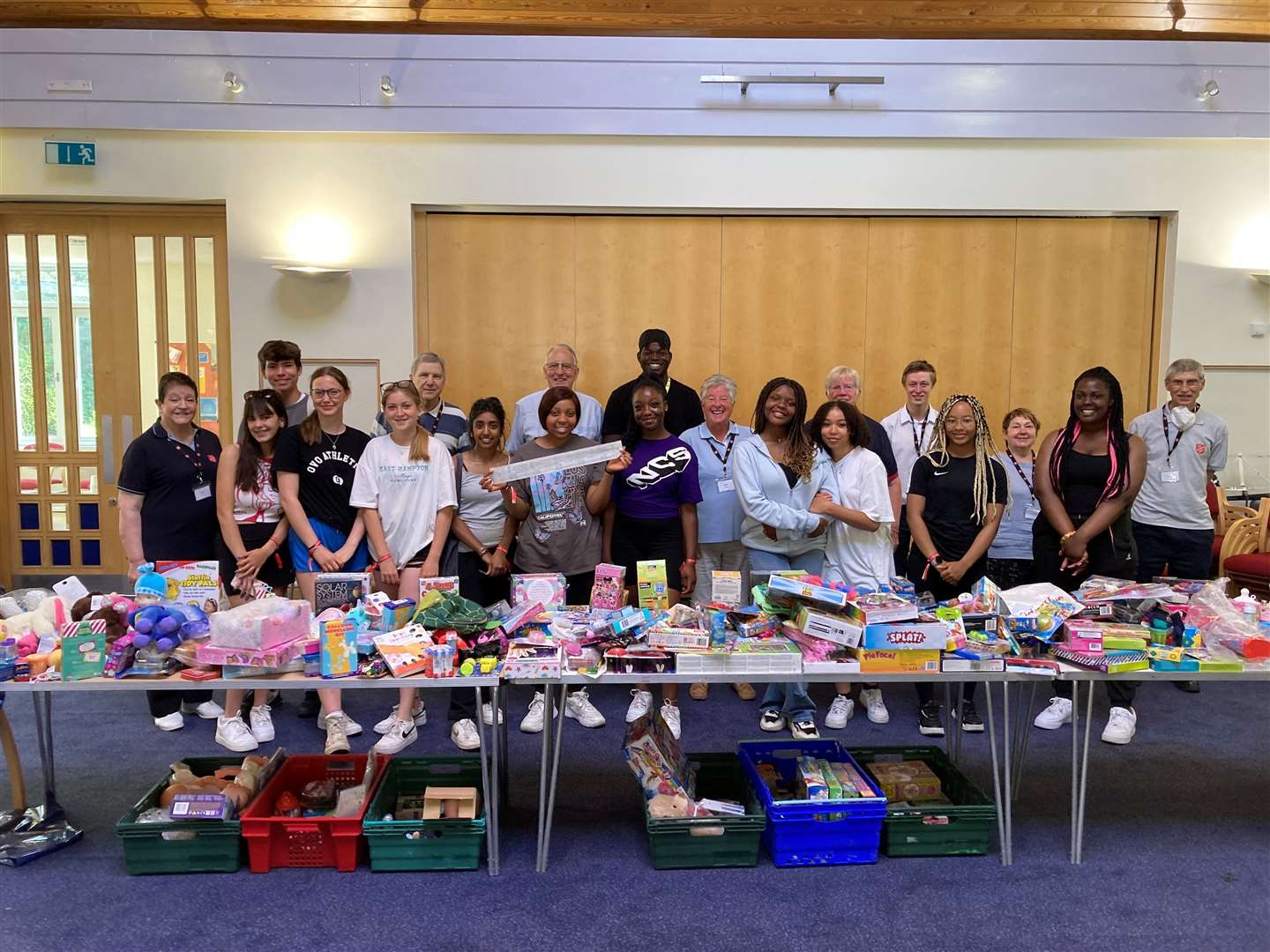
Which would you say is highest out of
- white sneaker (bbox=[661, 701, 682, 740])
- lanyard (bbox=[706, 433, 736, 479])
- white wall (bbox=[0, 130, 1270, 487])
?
white wall (bbox=[0, 130, 1270, 487])

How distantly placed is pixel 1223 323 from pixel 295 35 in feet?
21.3

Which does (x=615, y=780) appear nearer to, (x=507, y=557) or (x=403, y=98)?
(x=507, y=557)

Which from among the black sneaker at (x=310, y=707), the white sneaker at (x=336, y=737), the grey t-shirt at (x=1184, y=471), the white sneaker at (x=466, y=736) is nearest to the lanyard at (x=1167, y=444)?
the grey t-shirt at (x=1184, y=471)

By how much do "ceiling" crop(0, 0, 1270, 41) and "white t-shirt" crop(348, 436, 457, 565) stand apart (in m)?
1.97

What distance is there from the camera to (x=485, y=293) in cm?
564

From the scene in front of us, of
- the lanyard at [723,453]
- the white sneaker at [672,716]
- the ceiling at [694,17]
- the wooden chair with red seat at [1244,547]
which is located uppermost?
the ceiling at [694,17]

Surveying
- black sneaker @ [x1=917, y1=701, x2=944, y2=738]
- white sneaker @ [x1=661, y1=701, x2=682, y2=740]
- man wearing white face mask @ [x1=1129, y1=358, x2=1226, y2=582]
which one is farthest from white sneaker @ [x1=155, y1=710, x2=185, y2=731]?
man wearing white face mask @ [x1=1129, y1=358, x2=1226, y2=582]

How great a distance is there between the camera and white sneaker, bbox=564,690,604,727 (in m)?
3.83

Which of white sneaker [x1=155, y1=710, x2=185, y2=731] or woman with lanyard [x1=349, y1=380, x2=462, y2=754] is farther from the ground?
woman with lanyard [x1=349, y1=380, x2=462, y2=754]

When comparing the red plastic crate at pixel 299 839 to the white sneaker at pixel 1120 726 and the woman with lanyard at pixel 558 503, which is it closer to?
the woman with lanyard at pixel 558 503

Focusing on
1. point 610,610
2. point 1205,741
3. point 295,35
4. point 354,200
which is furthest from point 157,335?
point 1205,741

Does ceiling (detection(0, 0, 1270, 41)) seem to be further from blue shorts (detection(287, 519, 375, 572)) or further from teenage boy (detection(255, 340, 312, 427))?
blue shorts (detection(287, 519, 375, 572))

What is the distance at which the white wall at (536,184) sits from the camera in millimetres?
5398

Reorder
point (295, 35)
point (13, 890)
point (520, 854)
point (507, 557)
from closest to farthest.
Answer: point (13, 890) → point (520, 854) → point (507, 557) → point (295, 35)
